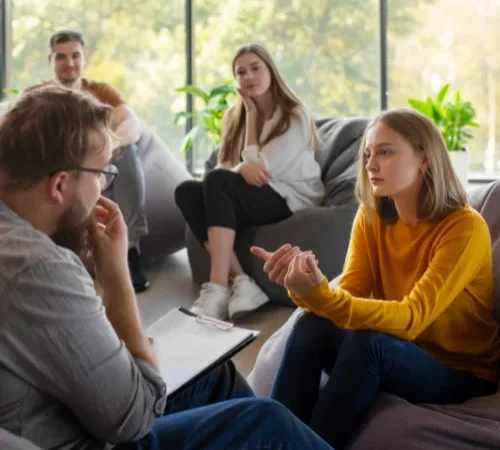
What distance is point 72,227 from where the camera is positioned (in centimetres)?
119

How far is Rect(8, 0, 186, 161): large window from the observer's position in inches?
235

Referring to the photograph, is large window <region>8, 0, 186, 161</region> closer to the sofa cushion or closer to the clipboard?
the sofa cushion

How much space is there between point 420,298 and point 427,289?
1.0 inches

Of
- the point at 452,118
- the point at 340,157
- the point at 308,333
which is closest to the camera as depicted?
the point at 308,333

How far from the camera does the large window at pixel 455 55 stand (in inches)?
210

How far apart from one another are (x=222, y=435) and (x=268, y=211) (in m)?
2.16

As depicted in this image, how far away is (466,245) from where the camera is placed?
1672 mm

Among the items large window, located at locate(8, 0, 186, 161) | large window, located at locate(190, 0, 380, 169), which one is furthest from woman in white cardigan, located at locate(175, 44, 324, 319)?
large window, located at locate(8, 0, 186, 161)

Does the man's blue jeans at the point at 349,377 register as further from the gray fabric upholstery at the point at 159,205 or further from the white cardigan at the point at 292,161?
the gray fabric upholstery at the point at 159,205

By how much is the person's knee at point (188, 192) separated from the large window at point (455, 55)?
260 centimetres

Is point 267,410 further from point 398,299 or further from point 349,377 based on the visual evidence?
point 398,299

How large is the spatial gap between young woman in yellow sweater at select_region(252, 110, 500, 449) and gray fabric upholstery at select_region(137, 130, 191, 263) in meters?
2.14

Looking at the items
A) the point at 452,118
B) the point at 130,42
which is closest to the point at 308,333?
the point at 452,118

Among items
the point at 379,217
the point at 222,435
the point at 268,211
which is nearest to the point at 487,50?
the point at 268,211
